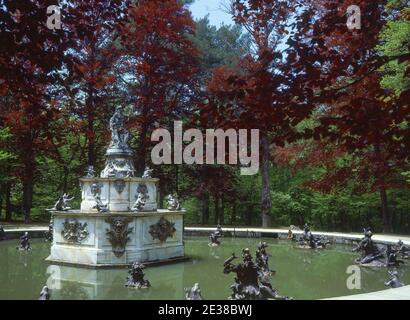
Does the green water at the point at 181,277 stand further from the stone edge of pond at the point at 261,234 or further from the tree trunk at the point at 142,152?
the tree trunk at the point at 142,152

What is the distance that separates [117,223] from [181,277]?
308 centimetres

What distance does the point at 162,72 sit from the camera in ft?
101

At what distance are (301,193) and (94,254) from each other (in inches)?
938

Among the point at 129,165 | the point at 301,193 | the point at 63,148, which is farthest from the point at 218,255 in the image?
the point at 63,148

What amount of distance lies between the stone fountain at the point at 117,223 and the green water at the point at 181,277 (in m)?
0.65

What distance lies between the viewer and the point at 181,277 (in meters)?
13.6

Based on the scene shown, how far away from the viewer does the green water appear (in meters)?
11.2

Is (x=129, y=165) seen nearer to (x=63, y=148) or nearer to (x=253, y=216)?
(x=63, y=148)

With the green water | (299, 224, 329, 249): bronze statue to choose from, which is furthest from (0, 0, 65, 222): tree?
(299, 224, 329, 249): bronze statue

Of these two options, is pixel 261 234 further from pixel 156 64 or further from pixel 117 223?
pixel 156 64

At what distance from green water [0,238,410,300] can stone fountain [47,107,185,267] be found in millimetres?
654

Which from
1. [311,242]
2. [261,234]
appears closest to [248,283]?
[311,242]

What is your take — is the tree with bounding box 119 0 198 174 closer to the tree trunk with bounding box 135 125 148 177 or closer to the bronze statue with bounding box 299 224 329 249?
the tree trunk with bounding box 135 125 148 177
